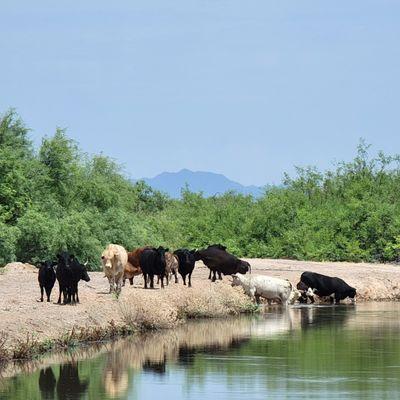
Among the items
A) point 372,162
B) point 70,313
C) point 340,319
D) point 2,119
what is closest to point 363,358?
point 70,313

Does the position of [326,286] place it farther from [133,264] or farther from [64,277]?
[64,277]

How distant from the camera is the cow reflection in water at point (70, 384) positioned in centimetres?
2260

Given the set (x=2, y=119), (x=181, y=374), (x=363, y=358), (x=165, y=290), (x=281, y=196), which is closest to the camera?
(x=181, y=374)

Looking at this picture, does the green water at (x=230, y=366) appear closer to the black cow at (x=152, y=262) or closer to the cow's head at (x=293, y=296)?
the black cow at (x=152, y=262)

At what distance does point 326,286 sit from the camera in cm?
4375

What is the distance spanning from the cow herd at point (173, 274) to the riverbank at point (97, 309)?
1.37 ft

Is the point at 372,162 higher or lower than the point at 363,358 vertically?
higher

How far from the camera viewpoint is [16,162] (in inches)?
1884

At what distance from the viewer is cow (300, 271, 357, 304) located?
143 feet

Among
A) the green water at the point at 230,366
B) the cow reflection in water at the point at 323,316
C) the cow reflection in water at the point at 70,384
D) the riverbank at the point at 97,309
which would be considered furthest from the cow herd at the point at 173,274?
the cow reflection in water at the point at 70,384

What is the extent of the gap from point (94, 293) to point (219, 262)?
8.95m

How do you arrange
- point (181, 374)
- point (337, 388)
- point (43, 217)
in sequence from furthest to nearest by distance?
1. point (43, 217)
2. point (181, 374)
3. point (337, 388)

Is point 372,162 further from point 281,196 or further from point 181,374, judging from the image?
point 181,374

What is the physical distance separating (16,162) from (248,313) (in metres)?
13.1
